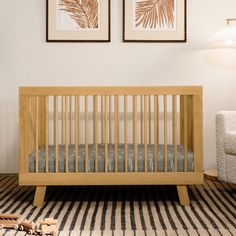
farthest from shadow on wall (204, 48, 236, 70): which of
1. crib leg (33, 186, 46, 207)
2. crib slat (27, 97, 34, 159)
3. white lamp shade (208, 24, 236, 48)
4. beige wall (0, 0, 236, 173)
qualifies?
crib leg (33, 186, 46, 207)

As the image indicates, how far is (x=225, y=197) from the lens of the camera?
271 cm

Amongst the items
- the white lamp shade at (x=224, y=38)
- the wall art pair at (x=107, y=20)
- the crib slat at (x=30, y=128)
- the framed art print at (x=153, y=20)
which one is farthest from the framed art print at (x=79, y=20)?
the crib slat at (x=30, y=128)

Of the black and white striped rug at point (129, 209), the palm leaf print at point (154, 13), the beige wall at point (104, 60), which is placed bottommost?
the black and white striped rug at point (129, 209)

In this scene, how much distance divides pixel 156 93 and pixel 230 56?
4.19 ft

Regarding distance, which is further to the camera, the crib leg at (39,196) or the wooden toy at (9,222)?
the crib leg at (39,196)

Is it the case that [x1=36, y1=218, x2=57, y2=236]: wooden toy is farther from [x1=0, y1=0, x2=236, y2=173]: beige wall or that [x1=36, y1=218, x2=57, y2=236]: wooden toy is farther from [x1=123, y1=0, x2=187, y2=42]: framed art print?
[x1=123, y1=0, x2=187, y2=42]: framed art print

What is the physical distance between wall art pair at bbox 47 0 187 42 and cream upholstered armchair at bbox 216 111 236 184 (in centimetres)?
100

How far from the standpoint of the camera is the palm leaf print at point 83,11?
136 inches

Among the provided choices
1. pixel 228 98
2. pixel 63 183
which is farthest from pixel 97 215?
pixel 228 98

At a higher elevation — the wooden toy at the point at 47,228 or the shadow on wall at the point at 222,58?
the shadow on wall at the point at 222,58

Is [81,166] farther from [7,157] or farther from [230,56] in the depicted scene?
[230,56]

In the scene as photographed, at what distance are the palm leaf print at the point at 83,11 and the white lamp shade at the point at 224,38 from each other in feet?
3.09

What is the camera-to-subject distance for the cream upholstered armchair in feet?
8.86

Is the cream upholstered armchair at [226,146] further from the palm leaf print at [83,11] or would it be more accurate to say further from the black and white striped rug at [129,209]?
the palm leaf print at [83,11]
